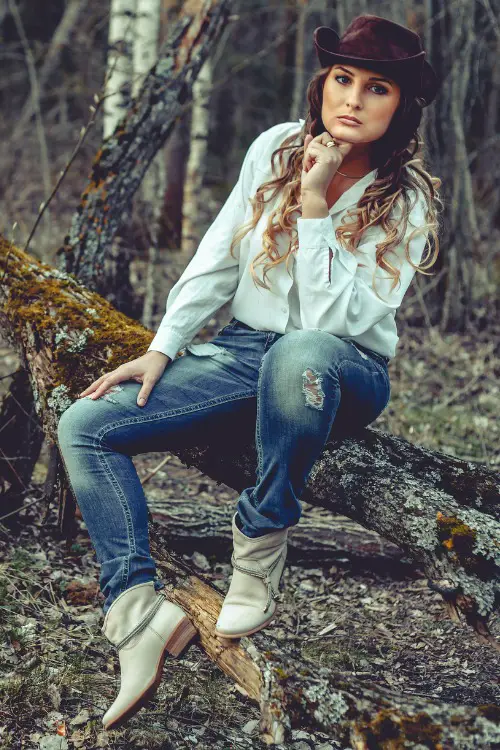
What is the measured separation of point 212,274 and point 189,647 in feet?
4.79

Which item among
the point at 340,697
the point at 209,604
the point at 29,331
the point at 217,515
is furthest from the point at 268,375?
the point at 217,515

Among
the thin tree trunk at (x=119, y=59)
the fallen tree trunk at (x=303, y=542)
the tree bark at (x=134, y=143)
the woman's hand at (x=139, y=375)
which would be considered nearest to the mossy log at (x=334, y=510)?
the woman's hand at (x=139, y=375)

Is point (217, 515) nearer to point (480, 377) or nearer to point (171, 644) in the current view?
point (171, 644)

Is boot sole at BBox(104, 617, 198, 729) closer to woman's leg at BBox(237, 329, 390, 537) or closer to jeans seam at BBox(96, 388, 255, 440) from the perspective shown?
woman's leg at BBox(237, 329, 390, 537)

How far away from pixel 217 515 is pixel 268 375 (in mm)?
1610

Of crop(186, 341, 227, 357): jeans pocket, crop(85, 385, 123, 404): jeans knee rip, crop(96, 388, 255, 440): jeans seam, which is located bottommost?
crop(96, 388, 255, 440): jeans seam

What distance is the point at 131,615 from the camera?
239cm

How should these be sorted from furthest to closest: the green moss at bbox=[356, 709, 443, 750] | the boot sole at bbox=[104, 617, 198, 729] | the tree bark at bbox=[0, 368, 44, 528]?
the tree bark at bbox=[0, 368, 44, 528] < the boot sole at bbox=[104, 617, 198, 729] < the green moss at bbox=[356, 709, 443, 750]

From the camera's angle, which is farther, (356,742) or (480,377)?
(480,377)

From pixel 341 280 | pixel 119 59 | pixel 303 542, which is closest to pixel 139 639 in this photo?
pixel 341 280

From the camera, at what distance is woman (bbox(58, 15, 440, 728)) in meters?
2.45

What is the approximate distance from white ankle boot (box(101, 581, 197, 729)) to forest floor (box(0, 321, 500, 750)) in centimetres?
18

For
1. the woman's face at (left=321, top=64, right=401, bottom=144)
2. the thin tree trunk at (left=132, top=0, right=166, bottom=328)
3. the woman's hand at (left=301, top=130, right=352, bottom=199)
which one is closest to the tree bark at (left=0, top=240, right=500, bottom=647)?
the woman's hand at (left=301, top=130, right=352, bottom=199)

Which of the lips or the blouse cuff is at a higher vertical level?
the lips
